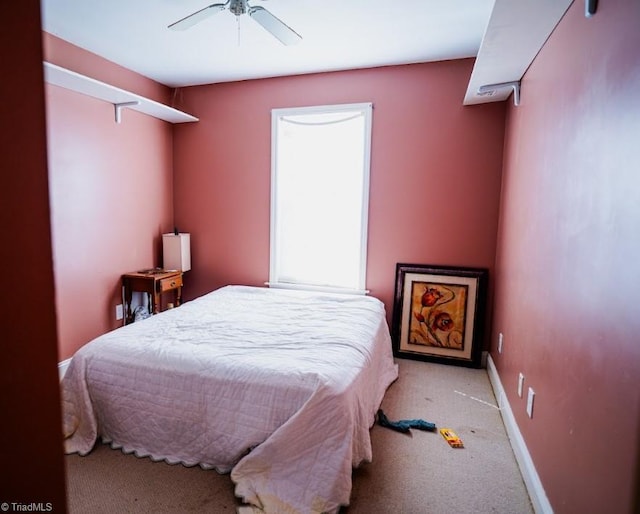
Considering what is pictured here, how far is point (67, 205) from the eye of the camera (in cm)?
284

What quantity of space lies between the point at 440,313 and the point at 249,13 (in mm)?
2678

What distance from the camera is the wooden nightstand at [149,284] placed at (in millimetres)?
3332

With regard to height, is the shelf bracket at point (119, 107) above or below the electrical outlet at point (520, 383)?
above

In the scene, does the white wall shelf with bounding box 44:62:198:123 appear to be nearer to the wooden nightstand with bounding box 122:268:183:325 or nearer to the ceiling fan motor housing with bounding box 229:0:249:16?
the ceiling fan motor housing with bounding box 229:0:249:16

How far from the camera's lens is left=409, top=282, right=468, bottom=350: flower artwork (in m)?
3.23

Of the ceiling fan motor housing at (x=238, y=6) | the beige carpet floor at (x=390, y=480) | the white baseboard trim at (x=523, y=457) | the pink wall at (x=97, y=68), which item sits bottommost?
the beige carpet floor at (x=390, y=480)

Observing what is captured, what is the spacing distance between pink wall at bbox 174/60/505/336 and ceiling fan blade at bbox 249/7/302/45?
1.27 m

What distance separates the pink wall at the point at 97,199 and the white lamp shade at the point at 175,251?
16 cm

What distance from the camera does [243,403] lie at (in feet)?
5.76

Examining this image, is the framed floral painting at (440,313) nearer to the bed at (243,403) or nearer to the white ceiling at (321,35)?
the bed at (243,403)

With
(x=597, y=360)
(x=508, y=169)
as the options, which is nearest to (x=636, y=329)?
(x=597, y=360)

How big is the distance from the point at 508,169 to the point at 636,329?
217 cm

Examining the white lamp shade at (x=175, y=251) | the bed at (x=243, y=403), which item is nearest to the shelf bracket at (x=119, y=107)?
the white lamp shade at (x=175, y=251)

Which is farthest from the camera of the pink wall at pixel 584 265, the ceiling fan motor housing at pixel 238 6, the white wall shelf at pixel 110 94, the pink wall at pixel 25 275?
the white wall shelf at pixel 110 94
